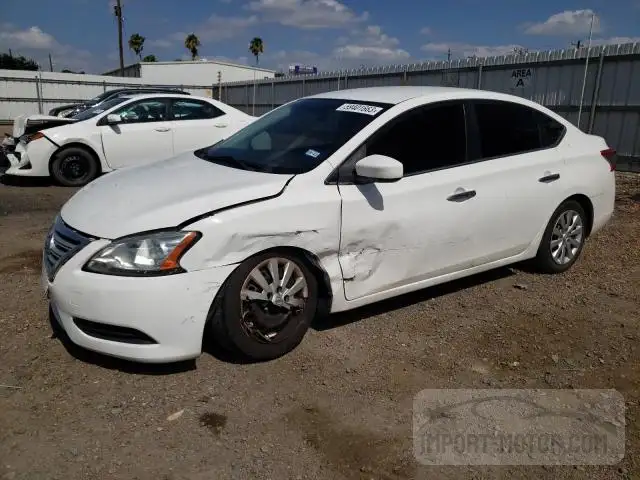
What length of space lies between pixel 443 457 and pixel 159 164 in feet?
9.21

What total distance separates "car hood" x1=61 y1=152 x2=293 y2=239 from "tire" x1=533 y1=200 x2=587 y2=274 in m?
2.61

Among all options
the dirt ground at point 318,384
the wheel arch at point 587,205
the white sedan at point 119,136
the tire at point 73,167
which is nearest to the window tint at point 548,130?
the wheel arch at point 587,205

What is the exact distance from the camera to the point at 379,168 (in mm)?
3279

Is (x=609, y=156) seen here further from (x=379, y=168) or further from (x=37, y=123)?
(x=37, y=123)

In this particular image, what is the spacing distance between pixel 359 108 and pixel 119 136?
6.44 metres

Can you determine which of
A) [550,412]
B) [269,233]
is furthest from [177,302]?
[550,412]

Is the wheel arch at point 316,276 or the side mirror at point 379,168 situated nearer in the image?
the wheel arch at point 316,276

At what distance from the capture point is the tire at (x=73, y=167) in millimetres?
8898

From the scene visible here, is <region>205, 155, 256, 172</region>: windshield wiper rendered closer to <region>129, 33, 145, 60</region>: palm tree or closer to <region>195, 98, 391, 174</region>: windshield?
<region>195, 98, 391, 174</region>: windshield

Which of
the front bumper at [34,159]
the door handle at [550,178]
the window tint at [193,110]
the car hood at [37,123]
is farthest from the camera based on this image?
the window tint at [193,110]

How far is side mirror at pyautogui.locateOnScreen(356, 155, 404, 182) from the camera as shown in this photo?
10.8ft

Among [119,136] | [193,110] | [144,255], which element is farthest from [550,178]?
[119,136]

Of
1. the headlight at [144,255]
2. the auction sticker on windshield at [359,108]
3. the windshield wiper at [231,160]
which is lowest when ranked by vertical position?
the headlight at [144,255]

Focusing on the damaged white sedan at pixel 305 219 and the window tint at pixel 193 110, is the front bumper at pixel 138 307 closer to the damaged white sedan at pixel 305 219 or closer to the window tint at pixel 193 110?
the damaged white sedan at pixel 305 219
